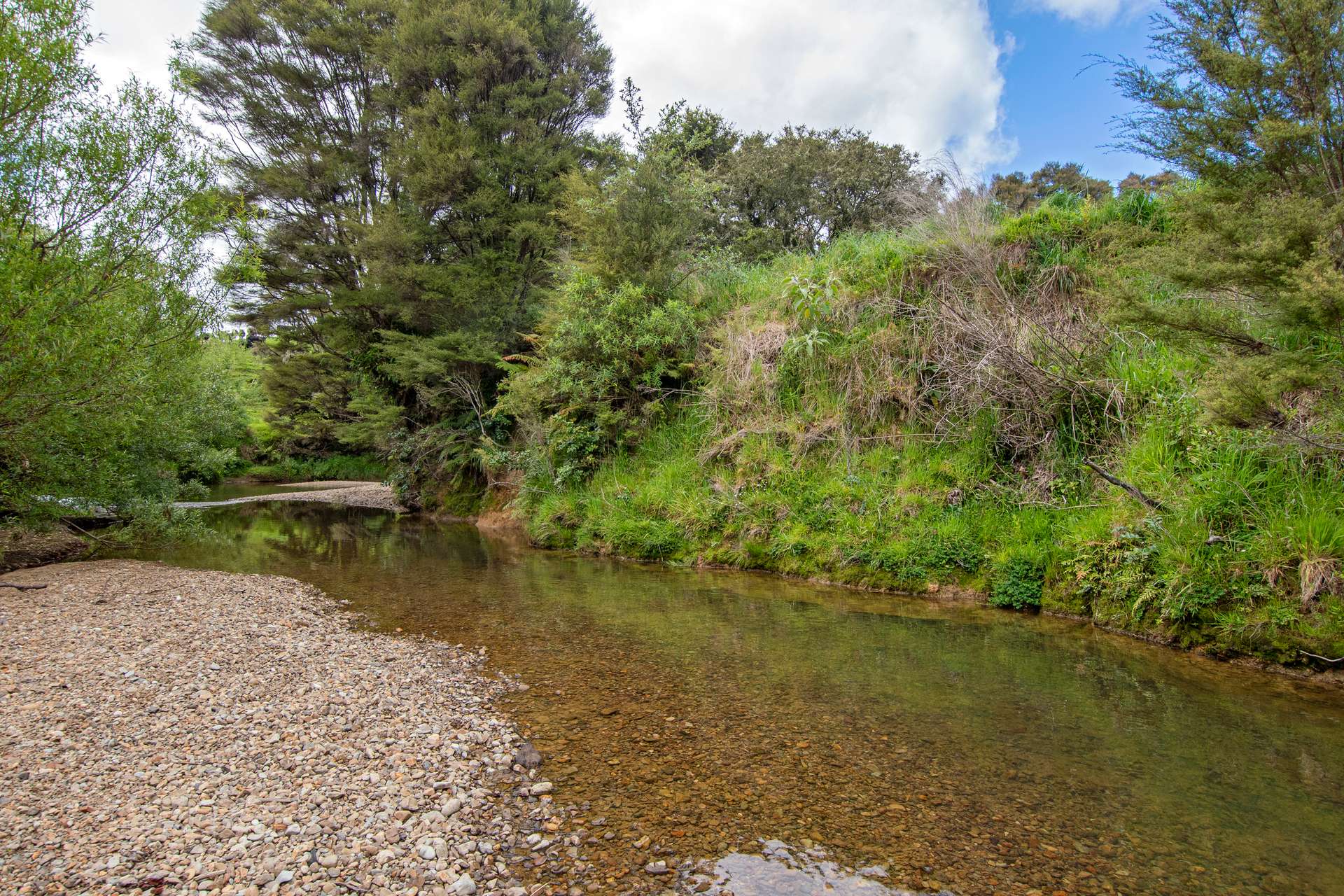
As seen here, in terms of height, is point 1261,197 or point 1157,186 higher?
point 1157,186

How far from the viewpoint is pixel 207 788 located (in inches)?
127

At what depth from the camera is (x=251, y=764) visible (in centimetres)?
347

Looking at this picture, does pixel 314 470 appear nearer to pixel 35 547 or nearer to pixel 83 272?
pixel 35 547

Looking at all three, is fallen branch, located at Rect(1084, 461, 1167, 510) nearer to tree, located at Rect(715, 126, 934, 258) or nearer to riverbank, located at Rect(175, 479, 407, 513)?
tree, located at Rect(715, 126, 934, 258)

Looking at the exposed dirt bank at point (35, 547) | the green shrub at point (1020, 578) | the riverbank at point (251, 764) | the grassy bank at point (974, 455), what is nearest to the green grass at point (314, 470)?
the exposed dirt bank at point (35, 547)

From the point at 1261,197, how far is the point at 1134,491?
9.13 ft

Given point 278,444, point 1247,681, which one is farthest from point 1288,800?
point 278,444

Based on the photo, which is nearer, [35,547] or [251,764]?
[251,764]

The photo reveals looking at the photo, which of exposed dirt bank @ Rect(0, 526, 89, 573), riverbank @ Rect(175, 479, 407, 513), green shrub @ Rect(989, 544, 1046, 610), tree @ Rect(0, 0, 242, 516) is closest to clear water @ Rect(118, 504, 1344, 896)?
green shrub @ Rect(989, 544, 1046, 610)

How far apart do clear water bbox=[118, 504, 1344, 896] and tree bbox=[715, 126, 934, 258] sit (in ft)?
47.2

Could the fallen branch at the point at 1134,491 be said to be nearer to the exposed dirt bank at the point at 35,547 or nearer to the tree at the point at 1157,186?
the tree at the point at 1157,186

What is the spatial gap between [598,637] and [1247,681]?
5184 millimetres

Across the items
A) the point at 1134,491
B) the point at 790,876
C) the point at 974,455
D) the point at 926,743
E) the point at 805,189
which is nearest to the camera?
the point at 790,876

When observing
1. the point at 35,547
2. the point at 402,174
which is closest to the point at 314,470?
the point at 402,174
